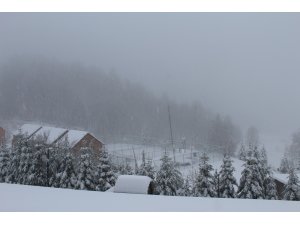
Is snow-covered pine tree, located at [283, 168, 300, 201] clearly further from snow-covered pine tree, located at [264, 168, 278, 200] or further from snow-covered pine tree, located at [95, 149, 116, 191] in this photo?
snow-covered pine tree, located at [95, 149, 116, 191]

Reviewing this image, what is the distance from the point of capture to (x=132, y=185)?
15.6 feet

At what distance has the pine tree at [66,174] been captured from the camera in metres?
14.1

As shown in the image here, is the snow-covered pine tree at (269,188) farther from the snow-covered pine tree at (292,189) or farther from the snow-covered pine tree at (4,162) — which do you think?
the snow-covered pine tree at (4,162)

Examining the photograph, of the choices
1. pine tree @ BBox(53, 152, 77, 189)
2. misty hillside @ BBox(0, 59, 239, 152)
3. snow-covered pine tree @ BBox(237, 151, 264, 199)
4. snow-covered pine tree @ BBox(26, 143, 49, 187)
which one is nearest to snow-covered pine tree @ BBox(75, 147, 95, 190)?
pine tree @ BBox(53, 152, 77, 189)

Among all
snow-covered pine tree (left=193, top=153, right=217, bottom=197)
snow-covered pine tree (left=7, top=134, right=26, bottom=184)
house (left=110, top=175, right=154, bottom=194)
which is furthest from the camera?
snow-covered pine tree (left=7, top=134, right=26, bottom=184)

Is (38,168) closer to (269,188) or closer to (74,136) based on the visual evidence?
(269,188)

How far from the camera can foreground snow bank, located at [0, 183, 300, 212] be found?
265 centimetres

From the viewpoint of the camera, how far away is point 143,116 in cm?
6606

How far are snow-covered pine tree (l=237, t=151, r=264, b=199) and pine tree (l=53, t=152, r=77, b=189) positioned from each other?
7228mm

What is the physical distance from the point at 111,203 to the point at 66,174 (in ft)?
39.7

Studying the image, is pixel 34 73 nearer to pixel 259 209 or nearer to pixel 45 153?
pixel 45 153

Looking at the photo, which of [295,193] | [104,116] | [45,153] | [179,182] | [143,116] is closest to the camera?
[295,193]

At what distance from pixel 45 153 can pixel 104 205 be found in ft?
45.7

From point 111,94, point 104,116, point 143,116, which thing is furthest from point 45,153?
point 111,94
